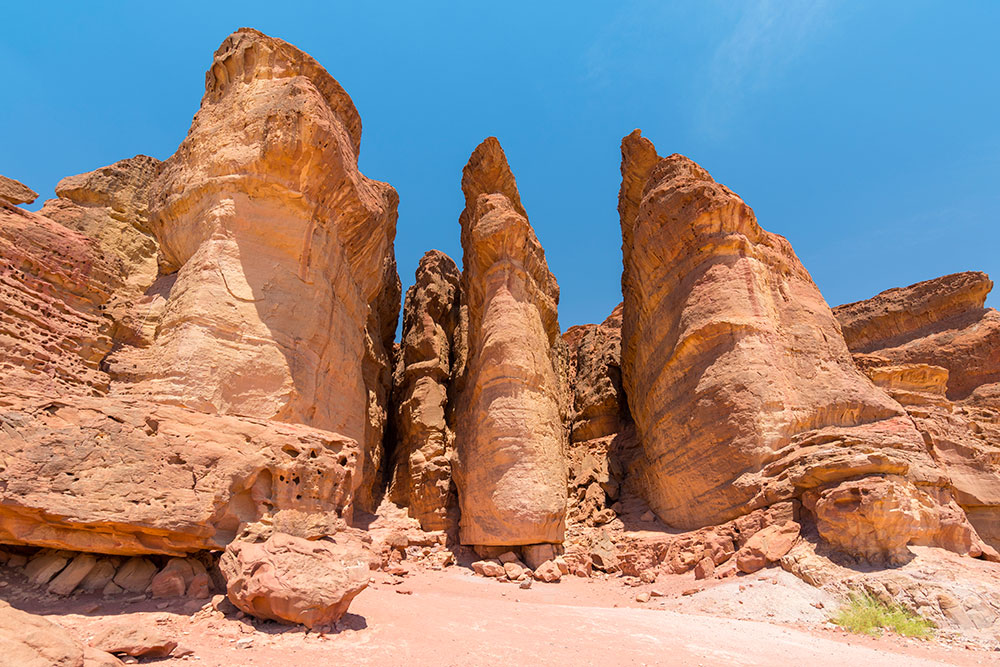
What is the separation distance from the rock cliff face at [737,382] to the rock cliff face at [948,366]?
3856mm

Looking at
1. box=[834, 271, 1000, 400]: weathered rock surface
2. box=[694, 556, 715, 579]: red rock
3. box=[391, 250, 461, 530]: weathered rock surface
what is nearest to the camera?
box=[694, 556, 715, 579]: red rock

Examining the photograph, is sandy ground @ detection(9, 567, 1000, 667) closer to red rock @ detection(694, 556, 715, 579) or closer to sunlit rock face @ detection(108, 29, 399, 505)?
red rock @ detection(694, 556, 715, 579)

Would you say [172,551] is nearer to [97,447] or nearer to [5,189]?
[97,447]

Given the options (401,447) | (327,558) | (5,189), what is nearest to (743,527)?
Result: (327,558)

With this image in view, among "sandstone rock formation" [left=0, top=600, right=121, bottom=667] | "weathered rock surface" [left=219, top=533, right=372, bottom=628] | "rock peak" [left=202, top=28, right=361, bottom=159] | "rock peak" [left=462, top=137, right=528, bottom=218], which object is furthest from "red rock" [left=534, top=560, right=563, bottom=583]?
"rock peak" [left=202, top=28, right=361, bottom=159]

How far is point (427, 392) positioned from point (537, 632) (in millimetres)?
10211

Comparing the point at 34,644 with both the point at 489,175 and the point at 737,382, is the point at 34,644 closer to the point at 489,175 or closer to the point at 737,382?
the point at 737,382

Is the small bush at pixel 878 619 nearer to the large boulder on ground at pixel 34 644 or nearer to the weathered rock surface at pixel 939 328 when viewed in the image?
the large boulder on ground at pixel 34 644

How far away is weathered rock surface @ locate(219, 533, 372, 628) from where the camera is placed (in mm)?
4852

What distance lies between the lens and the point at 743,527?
33.7 feet

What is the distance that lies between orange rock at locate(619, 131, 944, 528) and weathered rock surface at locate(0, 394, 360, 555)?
26.6 ft

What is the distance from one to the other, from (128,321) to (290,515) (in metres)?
4.65

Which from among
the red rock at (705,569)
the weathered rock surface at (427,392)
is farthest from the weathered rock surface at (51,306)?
the red rock at (705,569)

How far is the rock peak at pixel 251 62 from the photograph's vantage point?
11.0m
